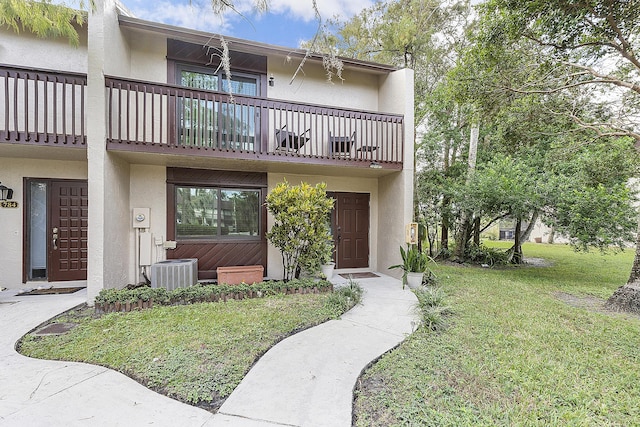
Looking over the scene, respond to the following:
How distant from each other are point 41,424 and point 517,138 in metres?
9.16

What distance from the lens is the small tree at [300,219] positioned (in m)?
5.58

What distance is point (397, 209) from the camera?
695cm

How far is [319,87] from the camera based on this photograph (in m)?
7.42

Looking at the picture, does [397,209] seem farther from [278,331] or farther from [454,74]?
[278,331]

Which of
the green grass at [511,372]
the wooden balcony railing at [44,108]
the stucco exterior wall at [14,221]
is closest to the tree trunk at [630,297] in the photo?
the green grass at [511,372]

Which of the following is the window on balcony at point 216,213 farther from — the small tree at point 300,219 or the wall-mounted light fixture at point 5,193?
the wall-mounted light fixture at point 5,193

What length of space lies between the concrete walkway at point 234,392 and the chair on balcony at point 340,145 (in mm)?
3869

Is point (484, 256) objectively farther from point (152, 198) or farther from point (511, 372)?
point (152, 198)

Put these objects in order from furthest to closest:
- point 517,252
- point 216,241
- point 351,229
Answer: point 517,252, point 351,229, point 216,241

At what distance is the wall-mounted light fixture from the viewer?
5.64 meters

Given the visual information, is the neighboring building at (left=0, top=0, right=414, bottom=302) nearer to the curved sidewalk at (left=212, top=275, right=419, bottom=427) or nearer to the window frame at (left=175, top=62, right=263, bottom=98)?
the window frame at (left=175, top=62, right=263, bottom=98)

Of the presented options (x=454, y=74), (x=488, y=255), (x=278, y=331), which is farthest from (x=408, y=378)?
(x=488, y=255)

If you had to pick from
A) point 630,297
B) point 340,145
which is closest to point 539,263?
point 630,297

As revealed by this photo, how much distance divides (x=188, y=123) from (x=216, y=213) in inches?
83.6
